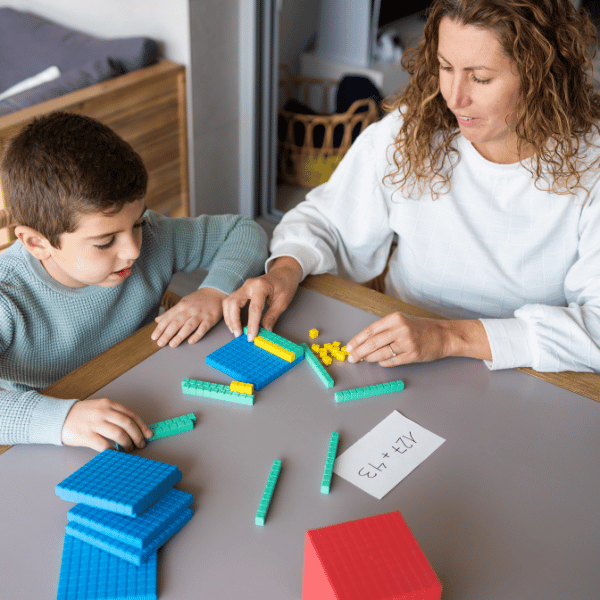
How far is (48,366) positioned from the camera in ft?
4.00

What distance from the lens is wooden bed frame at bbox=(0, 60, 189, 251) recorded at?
207 cm

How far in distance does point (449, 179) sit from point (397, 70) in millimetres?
2034

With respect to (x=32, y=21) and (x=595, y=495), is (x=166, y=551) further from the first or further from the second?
(x=32, y=21)

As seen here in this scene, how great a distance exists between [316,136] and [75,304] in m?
2.07

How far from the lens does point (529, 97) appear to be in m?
1.15

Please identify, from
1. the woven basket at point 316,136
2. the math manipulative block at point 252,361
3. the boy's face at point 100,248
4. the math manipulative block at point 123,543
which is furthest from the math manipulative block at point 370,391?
the woven basket at point 316,136

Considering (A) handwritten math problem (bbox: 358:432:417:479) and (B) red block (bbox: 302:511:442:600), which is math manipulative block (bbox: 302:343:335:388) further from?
(B) red block (bbox: 302:511:442:600)

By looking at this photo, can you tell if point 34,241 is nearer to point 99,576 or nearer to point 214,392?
point 214,392

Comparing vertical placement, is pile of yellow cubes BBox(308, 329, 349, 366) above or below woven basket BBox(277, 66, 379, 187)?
above

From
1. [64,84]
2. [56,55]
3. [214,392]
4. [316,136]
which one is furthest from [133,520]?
[316,136]

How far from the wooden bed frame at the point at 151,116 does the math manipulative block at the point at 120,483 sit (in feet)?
4.11

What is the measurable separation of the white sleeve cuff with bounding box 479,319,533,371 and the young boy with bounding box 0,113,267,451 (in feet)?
1.65

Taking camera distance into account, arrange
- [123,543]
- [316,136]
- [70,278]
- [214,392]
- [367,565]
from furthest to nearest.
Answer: [316,136], [70,278], [214,392], [123,543], [367,565]

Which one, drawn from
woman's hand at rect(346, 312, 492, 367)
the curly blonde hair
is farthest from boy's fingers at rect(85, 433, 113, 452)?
the curly blonde hair
